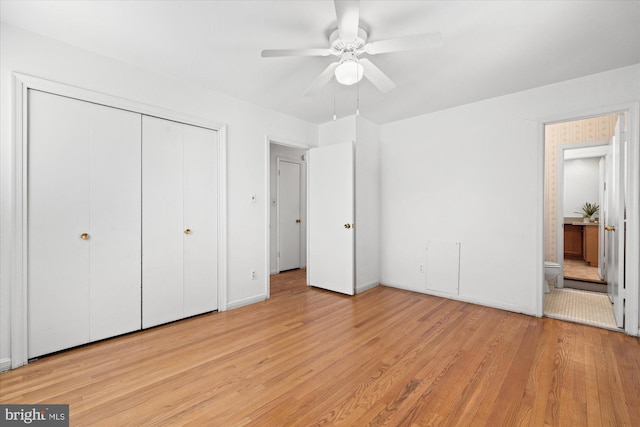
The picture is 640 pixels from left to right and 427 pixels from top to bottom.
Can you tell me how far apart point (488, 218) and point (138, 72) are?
404 centimetres

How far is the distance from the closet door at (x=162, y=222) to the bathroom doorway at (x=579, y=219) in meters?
4.03

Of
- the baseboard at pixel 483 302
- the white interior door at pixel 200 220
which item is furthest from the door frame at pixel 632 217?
the white interior door at pixel 200 220

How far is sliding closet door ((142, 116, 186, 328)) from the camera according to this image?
2.77m

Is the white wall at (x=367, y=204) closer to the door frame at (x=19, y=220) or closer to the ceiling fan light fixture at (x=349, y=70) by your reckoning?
the ceiling fan light fixture at (x=349, y=70)

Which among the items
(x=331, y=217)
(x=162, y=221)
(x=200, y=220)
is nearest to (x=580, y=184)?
(x=331, y=217)

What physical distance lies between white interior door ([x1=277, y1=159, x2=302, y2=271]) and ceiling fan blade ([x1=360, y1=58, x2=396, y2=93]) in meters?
3.36

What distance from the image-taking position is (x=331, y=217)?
4133 mm

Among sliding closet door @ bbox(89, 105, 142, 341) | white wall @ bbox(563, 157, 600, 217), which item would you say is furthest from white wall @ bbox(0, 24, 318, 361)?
white wall @ bbox(563, 157, 600, 217)

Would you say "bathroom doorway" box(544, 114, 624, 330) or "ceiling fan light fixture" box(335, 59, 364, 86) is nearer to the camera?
"ceiling fan light fixture" box(335, 59, 364, 86)

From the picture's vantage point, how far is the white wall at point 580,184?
6.38 meters

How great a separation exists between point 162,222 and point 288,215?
298 centimetres

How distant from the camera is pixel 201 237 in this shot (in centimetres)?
318

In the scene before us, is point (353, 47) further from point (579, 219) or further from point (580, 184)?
point (580, 184)

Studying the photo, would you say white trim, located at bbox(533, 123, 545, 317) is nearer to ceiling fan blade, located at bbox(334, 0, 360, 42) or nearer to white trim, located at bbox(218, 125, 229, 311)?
ceiling fan blade, located at bbox(334, 0, 360, 42)
